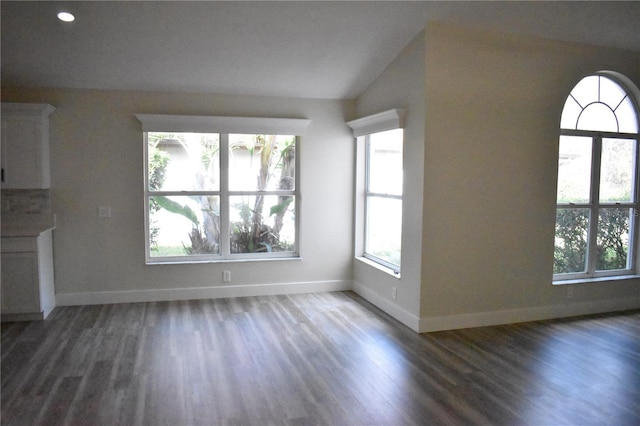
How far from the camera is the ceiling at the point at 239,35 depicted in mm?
3750

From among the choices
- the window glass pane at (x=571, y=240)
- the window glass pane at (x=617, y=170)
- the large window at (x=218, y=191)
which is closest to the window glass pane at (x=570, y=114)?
the window glass pane at (x=617, y=170)

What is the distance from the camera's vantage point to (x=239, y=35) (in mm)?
4129

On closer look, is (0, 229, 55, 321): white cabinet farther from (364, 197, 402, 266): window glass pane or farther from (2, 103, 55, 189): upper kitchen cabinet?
(364, 197, 402, 266): window glass pane

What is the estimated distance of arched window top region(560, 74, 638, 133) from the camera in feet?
15.6

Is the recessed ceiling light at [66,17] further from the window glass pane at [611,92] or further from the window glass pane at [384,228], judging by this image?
the window glass pane at [611,92]

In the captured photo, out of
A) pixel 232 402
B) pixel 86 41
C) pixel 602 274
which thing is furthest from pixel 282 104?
pixel 602 274

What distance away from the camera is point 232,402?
2.91 meters

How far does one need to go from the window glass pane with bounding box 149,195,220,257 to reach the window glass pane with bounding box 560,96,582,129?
382 cm

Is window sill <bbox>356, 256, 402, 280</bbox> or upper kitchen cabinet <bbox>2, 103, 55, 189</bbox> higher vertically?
upper kitchen cabinet <bbox>2, 103, 55, 189</bbox>

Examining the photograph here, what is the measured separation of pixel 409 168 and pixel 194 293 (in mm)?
2815

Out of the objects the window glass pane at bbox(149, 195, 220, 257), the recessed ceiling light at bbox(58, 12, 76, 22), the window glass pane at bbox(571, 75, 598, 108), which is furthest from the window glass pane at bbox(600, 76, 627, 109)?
the recessed ceiling light at bbox(58, 12, 76, 22)

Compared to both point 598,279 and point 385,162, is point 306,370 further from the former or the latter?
point 598,279

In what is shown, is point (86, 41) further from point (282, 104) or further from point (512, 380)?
point (512, 380)

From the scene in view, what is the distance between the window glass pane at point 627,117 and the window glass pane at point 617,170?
0.13 metres
